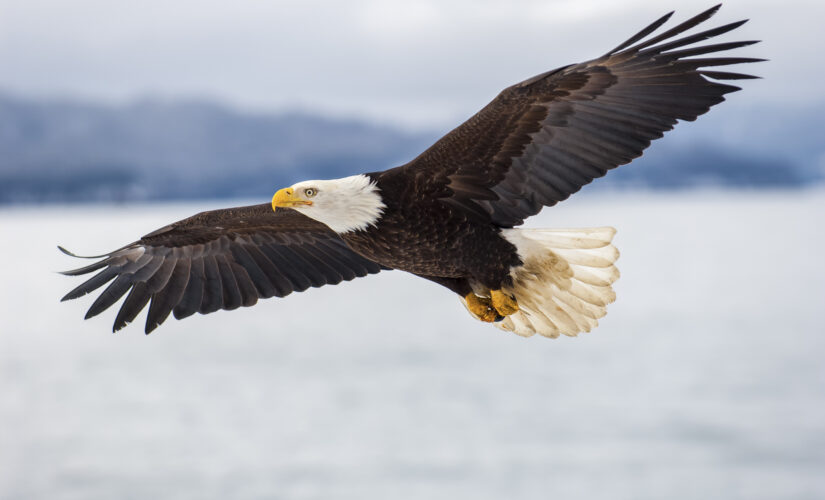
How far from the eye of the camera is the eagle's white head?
17.2 ft

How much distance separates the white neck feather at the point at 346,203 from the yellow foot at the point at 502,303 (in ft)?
2.77

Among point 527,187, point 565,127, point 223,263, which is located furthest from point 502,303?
point 223,263

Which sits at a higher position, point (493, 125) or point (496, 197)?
point (493, 125)

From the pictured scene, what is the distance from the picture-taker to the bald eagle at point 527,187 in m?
5.08

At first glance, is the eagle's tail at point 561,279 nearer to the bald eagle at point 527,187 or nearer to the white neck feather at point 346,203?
the bald eagle at point 527,187

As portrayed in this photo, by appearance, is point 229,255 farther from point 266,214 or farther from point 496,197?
point 496,197

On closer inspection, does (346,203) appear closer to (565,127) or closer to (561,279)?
(565,127)

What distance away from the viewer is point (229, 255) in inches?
261

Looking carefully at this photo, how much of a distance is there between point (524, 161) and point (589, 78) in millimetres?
496

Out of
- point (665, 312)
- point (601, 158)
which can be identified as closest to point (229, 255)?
point (601, 158)

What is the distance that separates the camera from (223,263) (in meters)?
6.61

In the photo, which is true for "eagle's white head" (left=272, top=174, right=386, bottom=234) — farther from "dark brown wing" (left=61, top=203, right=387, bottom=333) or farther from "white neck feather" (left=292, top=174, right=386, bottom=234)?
"dark brown wing" (left=61, top=203, right=387, bottom=333)

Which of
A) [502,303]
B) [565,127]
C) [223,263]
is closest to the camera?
[565,127]

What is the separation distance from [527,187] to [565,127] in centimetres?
34
